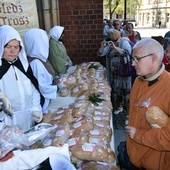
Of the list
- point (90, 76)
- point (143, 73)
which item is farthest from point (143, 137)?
point (90, 76)

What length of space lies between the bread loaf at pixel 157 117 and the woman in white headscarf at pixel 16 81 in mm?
1067

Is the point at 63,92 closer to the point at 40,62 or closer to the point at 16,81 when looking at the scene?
the point at 40,62

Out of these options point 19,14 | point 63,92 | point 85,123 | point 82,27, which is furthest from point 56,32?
point 85,123

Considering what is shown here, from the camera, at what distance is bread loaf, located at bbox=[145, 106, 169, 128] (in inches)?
64.7

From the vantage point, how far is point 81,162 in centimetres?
181

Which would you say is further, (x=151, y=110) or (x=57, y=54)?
(x=57, y=54)

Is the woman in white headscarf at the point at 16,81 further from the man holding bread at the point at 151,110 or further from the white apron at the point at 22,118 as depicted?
the man holding bread at the point at 151,110

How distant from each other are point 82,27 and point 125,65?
163 cm

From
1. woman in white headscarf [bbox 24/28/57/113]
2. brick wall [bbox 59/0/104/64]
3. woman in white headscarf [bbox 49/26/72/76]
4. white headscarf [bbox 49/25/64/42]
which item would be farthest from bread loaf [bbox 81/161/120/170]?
brick wall [bbox 59/0/104/64]

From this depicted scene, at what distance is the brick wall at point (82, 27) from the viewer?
16.7 feet

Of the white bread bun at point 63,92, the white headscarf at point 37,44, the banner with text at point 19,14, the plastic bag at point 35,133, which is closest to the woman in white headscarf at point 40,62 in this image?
the white headscarf at point 37,44

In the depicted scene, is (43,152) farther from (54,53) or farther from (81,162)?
(54,53)

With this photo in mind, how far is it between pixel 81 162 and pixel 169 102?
80cm

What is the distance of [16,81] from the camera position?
7.14 ft
